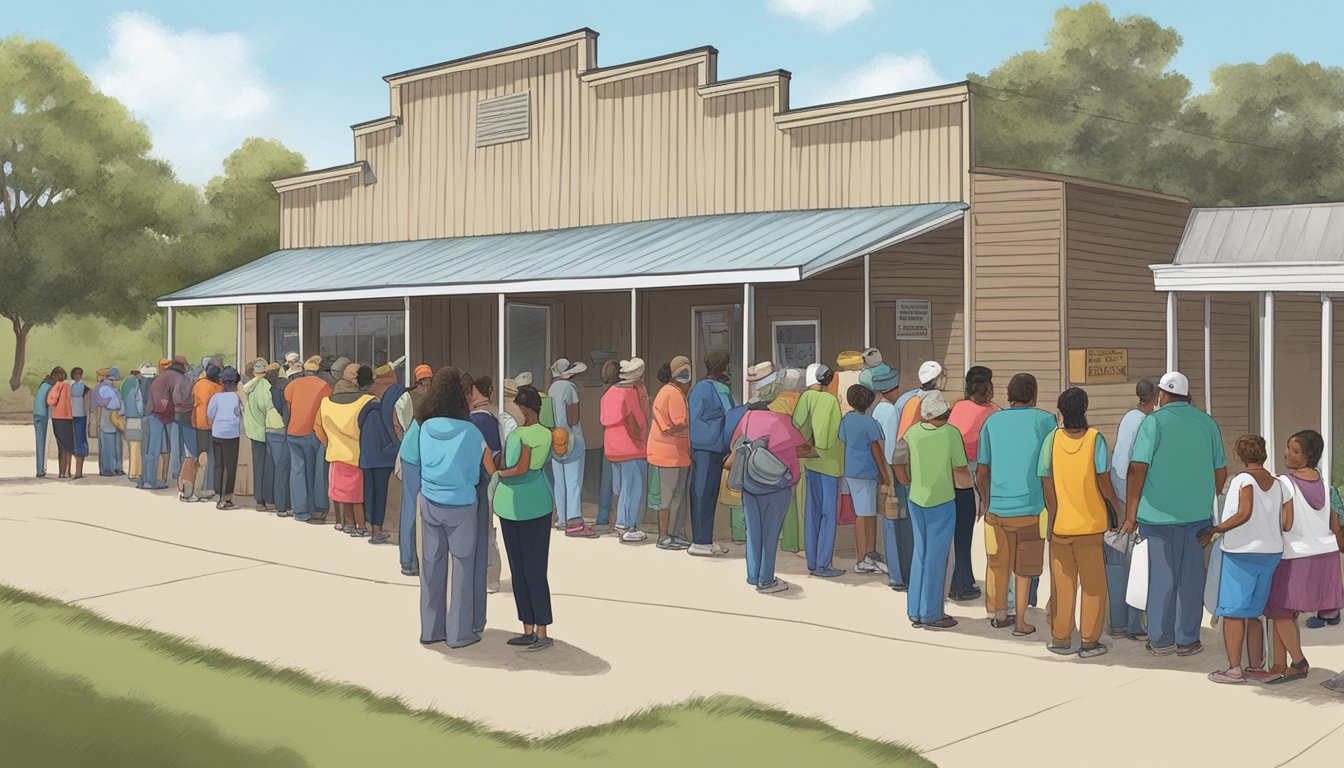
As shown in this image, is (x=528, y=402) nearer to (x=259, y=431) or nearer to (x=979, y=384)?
(x=979, y=384)

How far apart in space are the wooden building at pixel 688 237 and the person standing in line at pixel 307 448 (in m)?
2.51

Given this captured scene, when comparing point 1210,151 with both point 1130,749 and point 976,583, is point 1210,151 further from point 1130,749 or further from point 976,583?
point 1130,749

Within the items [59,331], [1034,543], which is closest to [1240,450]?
[1034,543]

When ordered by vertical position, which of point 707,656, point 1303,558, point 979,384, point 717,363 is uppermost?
point 717,363

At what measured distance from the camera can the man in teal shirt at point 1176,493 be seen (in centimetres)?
743

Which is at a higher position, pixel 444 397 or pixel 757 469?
pixel 444 397

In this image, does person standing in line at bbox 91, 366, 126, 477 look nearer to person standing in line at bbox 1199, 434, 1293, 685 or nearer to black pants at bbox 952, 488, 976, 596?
black pants at bbox 952, 488, 976, 596

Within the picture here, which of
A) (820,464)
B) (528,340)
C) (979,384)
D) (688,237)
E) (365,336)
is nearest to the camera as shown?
(979,384)

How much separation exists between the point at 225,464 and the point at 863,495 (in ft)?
26.1

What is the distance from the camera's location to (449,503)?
7621mm

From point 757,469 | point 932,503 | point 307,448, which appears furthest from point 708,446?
point 307,448

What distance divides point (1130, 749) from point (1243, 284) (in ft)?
26.7

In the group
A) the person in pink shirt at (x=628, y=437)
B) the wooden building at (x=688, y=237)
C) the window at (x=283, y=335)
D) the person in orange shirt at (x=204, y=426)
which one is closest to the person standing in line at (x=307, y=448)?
the person in orange shirt at (x=204, y=426)

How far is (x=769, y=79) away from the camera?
1689cm
